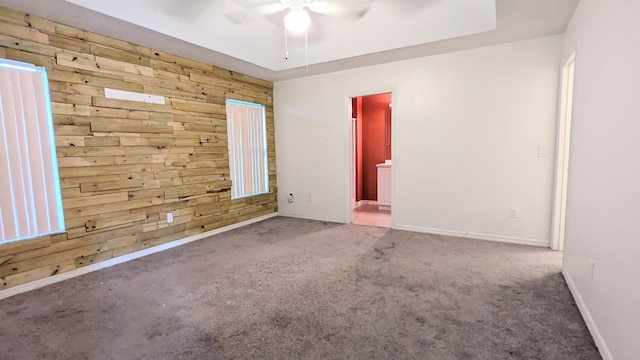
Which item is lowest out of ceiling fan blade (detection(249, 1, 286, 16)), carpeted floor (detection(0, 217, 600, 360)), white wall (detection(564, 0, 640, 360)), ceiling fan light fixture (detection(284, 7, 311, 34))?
carpeted floor (detection(0, 217, 600, 360))

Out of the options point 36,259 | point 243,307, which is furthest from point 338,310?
point 36,259

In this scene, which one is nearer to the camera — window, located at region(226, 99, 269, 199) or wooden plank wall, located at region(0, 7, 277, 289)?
wooden plank wall, located at region(0, 7, 277, 289)

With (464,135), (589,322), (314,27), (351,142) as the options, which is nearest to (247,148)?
(351,142)

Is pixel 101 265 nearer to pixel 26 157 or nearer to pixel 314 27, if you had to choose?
pixel 26 157

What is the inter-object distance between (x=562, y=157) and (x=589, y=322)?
202cm

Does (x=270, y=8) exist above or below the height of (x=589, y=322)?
above

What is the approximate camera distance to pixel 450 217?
3.98 meters

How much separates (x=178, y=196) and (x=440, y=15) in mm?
3728

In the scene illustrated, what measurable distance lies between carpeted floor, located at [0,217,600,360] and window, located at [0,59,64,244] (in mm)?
609

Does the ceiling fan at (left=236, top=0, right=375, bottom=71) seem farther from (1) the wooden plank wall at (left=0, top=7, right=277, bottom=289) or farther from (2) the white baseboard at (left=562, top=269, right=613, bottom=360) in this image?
(2) the white baseboard at (left=562, top=269, right=613, bottom=360)

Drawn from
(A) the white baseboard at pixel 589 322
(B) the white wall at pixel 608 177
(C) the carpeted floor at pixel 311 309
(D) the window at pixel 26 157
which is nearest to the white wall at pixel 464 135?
(C) the carpeted floor at pixel 311 309

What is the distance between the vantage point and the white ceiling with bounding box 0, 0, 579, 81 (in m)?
2.65

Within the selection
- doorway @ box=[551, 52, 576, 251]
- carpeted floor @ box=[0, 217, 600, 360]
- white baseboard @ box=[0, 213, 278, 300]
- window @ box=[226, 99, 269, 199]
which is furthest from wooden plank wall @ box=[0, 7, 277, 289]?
doorway @ box=[551, 52, 576, 251]

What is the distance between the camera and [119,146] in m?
3.22
